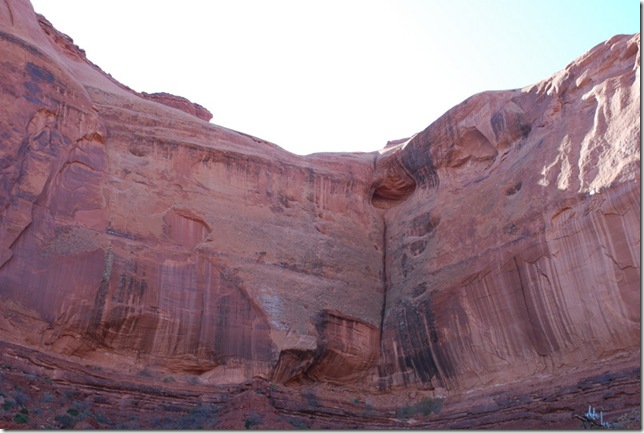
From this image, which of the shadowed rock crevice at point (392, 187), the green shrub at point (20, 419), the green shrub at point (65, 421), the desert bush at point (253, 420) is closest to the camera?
the green shrub at point (20, 419)

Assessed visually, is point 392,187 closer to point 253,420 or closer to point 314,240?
point 314,240

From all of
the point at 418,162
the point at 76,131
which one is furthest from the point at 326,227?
the point at 76,131

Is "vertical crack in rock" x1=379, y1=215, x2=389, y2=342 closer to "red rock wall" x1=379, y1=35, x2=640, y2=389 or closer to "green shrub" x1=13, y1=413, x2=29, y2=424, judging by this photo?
"red rock wall" x1=379, y1=35, x2=640, y2=389

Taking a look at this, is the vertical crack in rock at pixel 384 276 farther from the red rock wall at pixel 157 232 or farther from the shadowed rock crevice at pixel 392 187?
the shadowed rock crevice at pixel 392 187

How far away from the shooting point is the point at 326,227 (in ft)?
100

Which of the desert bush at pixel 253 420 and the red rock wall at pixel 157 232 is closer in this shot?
the desert bush at pixel 253 420

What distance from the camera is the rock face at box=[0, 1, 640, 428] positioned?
2233 centimetres

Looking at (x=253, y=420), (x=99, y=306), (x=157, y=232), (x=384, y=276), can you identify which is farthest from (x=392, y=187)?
(x=99, y=306)

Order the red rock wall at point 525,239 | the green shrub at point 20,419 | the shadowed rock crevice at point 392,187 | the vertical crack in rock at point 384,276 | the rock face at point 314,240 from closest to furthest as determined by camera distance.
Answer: the green shrub at point 20,419
the red rock wall at point 525,239
the rock face at point 314,240
the vertical crack in rock at point 384,276
the shadowed rock crevice at point 392,187

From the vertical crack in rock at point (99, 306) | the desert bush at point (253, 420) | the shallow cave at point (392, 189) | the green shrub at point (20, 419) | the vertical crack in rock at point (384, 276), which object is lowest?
the green shrub at point (20, 419)

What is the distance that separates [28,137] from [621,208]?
17.5 meters

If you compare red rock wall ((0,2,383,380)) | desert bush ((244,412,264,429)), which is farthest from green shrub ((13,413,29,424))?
desert bush ((244,412,264,429))

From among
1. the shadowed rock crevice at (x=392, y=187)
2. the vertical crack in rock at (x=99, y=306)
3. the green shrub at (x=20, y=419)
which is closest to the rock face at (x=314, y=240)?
the vertical crack in rock at (x=99, y=306)

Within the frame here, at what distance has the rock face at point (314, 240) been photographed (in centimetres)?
2233
